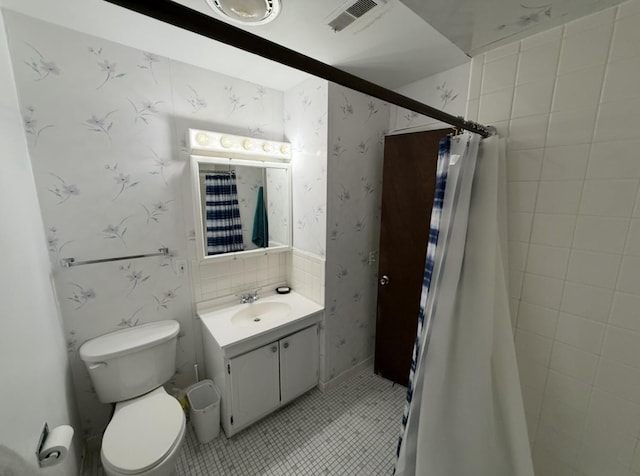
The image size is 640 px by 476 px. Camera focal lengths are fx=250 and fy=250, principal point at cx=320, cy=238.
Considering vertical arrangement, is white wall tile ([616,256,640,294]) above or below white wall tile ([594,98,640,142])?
below

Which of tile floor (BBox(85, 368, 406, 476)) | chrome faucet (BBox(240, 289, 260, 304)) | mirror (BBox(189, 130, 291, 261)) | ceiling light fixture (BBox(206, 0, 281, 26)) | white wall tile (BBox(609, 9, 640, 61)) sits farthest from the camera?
chrome faucet (BBox(240, 289, 260, 304))

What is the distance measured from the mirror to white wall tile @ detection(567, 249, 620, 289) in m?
1.64

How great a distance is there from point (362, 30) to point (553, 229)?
1.21m

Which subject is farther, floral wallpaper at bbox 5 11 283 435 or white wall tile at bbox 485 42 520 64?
floral wallpaper at bbox 5 11 283 435

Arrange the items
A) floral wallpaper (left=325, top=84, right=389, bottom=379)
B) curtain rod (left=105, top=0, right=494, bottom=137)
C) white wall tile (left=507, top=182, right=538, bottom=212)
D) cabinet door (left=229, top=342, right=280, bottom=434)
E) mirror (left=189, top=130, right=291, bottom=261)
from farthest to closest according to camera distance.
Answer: floral wallpaper (left=325, top=84, right=389, bottom=379), mirror (left=189, top=130, right=291, bottom=261), cabinet door (left=229, top=342, right=280, bottom=434), white wall tile (left=507, top=182, right=538, bottom=212), curtain rod (left=105, top=0, right=494, bottom=137)

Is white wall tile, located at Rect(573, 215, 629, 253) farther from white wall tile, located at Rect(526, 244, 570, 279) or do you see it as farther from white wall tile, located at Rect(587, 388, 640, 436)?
white wall tile, located at Rect(587, 388, 640, 436)

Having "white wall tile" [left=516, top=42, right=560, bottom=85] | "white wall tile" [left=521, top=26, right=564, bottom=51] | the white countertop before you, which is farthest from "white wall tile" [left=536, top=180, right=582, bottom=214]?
the white countertop

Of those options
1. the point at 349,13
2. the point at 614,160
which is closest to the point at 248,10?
the point at 349,13

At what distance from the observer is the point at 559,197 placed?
0.89 metres

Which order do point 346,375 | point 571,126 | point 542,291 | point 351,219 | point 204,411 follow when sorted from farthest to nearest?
point 346,375 → point 351,219 → point 204,411 → point 542,291 → point 571,126

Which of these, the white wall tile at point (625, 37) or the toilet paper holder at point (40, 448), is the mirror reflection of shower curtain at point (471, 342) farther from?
the toilet paper holder at point (40, 448)

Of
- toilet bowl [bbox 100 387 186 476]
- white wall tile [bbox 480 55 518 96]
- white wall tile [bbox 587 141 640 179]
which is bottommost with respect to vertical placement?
toilet bowl [bbox 100 387 186 476]

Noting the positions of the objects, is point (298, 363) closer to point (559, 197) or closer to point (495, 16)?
point (559, 197)

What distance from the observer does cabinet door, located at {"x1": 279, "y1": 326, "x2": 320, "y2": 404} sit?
68.4 inches
